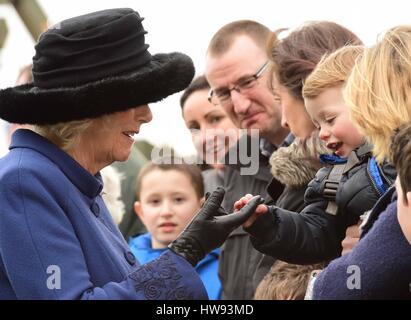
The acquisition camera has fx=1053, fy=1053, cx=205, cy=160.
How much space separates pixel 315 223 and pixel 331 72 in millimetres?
529

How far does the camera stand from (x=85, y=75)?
327 cm

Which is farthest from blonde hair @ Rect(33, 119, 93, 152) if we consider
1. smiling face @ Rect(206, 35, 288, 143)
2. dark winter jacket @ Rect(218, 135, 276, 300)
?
smiling face @ Rect(206, 35, 288, 143)

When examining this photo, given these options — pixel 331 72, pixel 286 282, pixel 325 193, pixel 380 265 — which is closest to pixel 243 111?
pixel 286 282

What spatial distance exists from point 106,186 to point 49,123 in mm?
2144

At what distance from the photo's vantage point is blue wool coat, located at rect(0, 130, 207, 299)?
9.76 feet

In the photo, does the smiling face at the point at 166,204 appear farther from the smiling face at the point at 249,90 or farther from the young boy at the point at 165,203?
the smiling face at the point at 249,90

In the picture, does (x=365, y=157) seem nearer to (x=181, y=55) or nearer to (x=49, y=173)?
(x=181, y=55)

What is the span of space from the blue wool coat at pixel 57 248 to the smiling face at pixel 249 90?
70.2 inches

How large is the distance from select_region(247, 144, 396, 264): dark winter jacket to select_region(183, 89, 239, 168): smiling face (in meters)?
1.70

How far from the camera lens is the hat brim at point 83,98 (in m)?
3.24

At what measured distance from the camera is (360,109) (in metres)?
3.03
